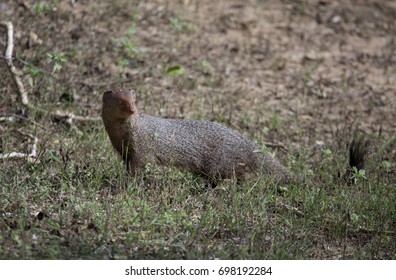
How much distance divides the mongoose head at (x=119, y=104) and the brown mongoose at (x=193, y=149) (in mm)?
92

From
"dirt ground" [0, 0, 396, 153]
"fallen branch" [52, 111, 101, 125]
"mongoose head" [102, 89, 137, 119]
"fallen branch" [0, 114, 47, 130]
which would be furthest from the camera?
"dirt ground" [0, 0, 396, 153]

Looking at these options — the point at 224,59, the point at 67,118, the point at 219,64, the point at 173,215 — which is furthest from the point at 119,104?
the point at 224,59

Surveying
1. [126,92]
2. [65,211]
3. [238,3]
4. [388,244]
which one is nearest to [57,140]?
[126,92]

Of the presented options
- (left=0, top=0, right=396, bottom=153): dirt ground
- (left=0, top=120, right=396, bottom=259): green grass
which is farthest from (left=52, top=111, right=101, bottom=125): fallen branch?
(left=0, top=120, right=396, bottom=259): green grass

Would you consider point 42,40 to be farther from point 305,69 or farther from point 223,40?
point 305,69

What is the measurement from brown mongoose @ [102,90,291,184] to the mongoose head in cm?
9

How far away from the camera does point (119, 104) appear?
475 centimetres

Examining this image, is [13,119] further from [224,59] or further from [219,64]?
[224,59]

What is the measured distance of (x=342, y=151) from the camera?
232 inches

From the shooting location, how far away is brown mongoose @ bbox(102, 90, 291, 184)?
16.2 ft

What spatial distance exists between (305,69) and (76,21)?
8.34ft

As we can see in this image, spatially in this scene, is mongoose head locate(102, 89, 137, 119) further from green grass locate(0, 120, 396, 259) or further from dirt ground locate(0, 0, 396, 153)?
dirt ground locate(0, 0, 396, 153)

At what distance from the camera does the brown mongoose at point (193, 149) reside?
4.93m

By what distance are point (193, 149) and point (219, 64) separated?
264 centimetres
